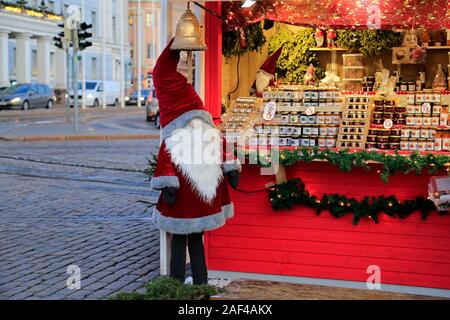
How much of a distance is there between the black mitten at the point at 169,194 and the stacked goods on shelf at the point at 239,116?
1419mm

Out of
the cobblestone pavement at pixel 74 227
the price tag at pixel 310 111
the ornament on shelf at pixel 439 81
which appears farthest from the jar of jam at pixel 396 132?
the cobblestone pavement at pixel 74 227

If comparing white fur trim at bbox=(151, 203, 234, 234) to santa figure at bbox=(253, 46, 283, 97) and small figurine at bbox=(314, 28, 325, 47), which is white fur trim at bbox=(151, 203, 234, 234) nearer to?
santa figure at bbox=(253, 46, 283, 97)

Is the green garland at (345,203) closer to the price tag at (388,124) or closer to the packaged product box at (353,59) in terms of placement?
the price tag at (388,124)

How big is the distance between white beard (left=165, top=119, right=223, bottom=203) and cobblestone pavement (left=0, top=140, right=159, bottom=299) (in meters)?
1.34

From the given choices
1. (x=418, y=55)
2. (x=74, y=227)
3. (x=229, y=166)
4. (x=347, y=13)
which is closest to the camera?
(x=229, y=166)

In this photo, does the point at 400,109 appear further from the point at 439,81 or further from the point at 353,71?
the point at 353,71

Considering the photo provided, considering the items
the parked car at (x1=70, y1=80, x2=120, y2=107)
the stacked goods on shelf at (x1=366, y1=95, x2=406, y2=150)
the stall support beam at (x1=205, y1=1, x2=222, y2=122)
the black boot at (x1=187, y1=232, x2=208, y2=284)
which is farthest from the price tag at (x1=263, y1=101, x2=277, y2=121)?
the parked car at (x1=70, y1=80, x2=120, y2=107)

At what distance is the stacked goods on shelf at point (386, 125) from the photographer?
22.3 ft

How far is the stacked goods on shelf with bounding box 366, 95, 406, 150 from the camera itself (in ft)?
22.3

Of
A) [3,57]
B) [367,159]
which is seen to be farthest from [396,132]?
[3,57]

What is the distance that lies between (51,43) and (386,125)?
164 feet

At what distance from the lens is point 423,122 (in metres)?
6.76

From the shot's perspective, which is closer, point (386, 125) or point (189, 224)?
point (189, 224)
